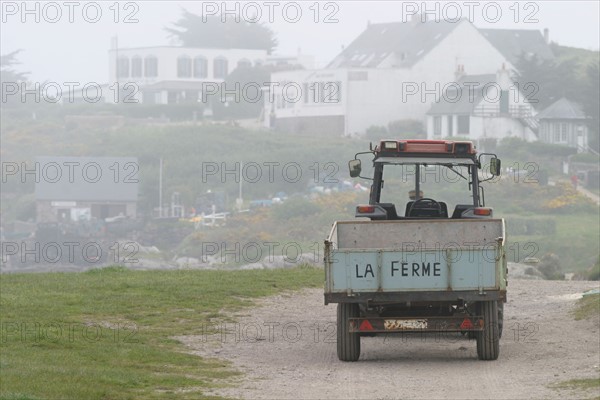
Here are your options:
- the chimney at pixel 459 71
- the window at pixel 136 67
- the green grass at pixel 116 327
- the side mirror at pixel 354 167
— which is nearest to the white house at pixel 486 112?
the chimney at pixel 459 71

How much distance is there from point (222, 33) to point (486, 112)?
70617 millimetres

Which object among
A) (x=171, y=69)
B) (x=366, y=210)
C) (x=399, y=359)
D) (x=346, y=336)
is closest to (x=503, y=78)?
(x=171, y=69)

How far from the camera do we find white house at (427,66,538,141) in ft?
312

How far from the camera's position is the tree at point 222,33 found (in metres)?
156

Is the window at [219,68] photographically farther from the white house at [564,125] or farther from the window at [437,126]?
the white house at [564,125]

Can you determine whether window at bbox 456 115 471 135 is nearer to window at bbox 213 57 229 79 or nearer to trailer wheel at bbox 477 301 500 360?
window at bbox 213 57 229 79

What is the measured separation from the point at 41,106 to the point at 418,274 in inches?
4819

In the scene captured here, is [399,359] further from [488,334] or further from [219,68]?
[219,68]

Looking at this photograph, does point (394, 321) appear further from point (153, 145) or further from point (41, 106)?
point (41, 106)

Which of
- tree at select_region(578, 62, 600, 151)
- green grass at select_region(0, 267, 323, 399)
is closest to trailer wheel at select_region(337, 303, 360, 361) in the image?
green grass at select_region(0, 267, 323, 399)

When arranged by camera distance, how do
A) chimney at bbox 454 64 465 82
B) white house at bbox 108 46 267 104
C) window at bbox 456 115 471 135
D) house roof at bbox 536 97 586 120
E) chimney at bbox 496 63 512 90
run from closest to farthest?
1. house roof at bbox 536 97 586 120
2. window at bbox 456 115 471 135
3. chimney at bbox 496 63 512 90
4. chimney at bbox 454 64 465 82
5. white house at bbox 108 46 267 104

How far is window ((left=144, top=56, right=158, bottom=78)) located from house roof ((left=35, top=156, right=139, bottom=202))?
1609 inches

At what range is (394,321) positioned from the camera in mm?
16234

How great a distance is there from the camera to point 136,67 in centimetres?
14088
